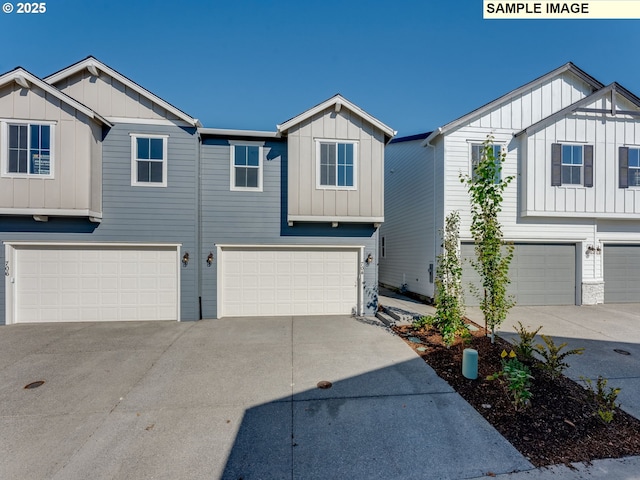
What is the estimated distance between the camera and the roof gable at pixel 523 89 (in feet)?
28.3

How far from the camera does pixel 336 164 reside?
7.61 metres

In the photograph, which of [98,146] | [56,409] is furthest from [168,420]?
[98,146]

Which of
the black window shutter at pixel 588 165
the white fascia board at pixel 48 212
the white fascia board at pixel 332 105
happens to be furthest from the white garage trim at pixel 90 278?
the black window shutter at pixel 588 165

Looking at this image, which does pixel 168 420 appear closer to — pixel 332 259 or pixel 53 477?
pixel 53 477

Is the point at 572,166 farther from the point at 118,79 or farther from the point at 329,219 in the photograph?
the point at 118,79

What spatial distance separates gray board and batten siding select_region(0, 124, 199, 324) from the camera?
7.07 m

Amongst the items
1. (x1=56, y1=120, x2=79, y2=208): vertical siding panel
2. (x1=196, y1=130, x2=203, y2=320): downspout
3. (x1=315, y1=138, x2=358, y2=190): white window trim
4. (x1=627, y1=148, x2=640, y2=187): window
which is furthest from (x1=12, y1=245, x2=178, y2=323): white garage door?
(x1=627, y1=148, x2=640, y2=187): window

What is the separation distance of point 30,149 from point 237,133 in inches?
190

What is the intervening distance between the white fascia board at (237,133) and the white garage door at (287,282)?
3.17 metres

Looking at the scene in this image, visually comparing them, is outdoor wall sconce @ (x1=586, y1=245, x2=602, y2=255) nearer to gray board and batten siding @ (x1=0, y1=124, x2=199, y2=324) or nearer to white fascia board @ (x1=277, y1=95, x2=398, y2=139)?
white fascia board @ (x1=277, y1=95, x2=398, y2=139)

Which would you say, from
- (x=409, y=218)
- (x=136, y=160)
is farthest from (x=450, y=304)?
(x=136, y=160)

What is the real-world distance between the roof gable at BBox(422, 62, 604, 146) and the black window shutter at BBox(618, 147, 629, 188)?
2.24 meters

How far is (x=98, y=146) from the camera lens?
7.08 m

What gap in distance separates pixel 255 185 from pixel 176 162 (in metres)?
2.15
